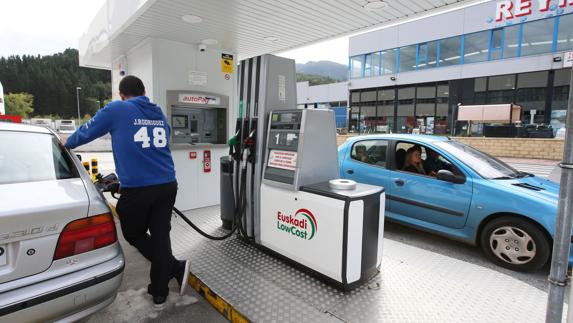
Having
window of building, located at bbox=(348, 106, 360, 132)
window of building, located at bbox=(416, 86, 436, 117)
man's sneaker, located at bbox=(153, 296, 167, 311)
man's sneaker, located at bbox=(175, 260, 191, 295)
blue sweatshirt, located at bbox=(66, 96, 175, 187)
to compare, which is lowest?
man's sneaker, located at bbox=(153, 296, 167, 311)

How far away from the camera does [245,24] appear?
13.7ft

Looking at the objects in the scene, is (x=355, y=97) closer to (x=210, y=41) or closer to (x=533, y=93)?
(x=533, y=93)

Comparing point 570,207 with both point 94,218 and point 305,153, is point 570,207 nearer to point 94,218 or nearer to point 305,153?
point 305,153

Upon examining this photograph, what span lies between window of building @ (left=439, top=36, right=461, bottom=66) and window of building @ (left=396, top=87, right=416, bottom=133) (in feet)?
10.4

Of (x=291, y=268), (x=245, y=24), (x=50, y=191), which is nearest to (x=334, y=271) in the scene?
(x=291, y=268)

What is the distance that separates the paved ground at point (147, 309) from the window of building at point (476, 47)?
25.1 metres

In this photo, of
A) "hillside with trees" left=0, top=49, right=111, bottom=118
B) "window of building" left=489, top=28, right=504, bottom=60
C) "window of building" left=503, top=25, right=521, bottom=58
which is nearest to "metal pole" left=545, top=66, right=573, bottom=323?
"window of building" left=503, top=25, right=521, bottom=58

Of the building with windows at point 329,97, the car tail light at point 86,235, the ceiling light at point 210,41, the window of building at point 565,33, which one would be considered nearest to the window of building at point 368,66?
the building with windows at point 329,97

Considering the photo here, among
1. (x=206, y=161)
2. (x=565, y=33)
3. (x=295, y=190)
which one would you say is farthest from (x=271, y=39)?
(x=565, y=33)

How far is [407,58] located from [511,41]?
722 centimetres

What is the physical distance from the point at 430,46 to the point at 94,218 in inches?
1048

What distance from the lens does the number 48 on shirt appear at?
2.34 m

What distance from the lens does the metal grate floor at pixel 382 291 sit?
239 cm

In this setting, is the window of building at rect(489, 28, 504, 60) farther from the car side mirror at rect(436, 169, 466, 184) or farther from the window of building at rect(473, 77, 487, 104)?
the car side mirror at rect(436, 169, 466, 184)
